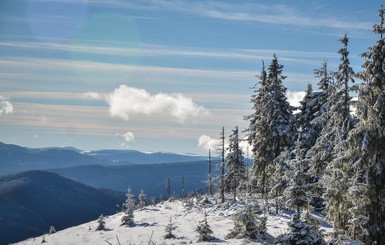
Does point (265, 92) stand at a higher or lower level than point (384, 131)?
higher

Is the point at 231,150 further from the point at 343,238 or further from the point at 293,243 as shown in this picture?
the point at 343,238

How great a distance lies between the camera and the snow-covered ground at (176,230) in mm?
38859

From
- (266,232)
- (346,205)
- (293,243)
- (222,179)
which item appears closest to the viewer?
(346,205)

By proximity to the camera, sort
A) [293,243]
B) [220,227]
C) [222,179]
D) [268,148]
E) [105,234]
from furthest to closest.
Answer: [222,179] → [105,234] → [268,148] → [220,227] → [293,243]

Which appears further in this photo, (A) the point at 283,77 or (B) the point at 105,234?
(B) the point at 105,234

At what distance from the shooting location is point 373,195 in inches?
898

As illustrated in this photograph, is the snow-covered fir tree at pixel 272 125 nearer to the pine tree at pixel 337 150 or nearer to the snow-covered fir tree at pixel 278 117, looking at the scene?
the snow-covered fir tree at pixel 278 117

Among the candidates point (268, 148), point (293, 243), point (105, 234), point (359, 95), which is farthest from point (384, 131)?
point (105, 234)

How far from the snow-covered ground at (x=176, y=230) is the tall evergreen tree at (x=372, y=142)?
12550mm

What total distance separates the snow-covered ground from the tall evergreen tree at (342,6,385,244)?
41.2 feet

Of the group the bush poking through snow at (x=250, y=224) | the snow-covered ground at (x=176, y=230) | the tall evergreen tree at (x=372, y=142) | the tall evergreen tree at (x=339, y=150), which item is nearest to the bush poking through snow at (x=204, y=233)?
the snow-covered ground at (x=176, y=230)

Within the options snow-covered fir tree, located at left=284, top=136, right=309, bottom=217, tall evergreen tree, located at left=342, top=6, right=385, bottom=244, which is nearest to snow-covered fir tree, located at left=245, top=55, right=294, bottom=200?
snow-covered fir tree, located at left=284, top=136, right=309, bottom=217

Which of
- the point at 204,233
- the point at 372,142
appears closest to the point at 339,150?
the point at 372,142

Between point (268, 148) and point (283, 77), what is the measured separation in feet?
25.5
